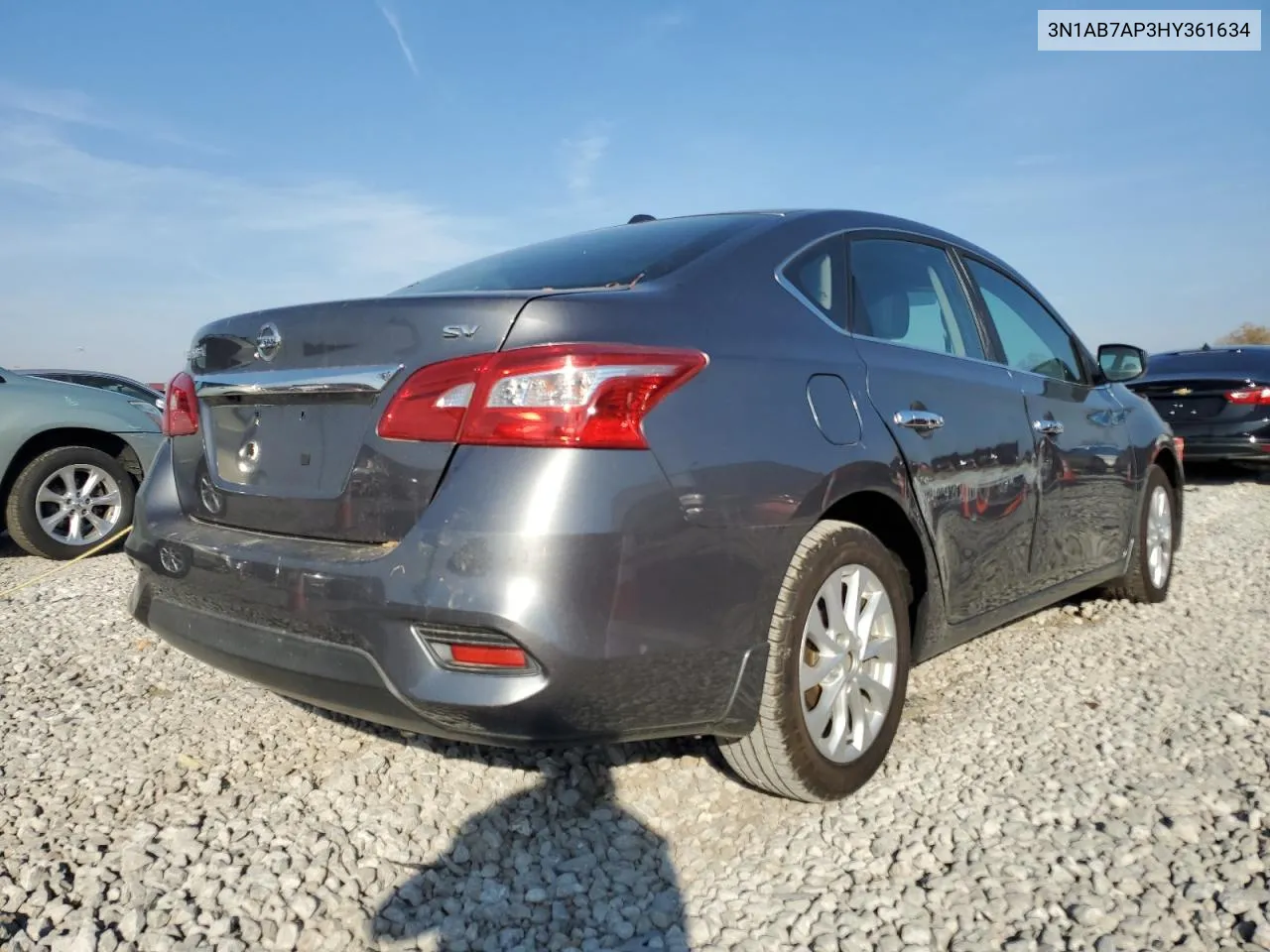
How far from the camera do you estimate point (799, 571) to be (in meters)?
2.21

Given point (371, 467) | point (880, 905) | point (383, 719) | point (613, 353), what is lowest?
point (880, 905)

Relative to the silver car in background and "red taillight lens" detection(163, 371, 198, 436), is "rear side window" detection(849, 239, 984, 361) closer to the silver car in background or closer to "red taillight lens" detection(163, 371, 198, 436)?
"red taillight lens" detection(163, 371, 198, 436)

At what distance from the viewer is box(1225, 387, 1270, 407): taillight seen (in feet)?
28.1

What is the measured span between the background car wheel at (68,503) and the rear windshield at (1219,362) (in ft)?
27.6

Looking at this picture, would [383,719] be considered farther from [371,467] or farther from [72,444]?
[72,444]

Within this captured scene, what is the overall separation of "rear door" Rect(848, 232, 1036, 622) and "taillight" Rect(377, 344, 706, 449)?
0.85 metres

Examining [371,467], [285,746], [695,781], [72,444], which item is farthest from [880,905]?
[72,444]

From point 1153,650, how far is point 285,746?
123 inches

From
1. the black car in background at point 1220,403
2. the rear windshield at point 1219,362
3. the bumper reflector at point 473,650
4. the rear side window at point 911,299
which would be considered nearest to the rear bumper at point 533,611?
the bumper reflector at point 473,650

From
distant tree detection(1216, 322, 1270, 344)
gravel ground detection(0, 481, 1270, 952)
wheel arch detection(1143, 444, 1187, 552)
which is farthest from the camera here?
distant tree detection(1216, 322, 1270, 344)

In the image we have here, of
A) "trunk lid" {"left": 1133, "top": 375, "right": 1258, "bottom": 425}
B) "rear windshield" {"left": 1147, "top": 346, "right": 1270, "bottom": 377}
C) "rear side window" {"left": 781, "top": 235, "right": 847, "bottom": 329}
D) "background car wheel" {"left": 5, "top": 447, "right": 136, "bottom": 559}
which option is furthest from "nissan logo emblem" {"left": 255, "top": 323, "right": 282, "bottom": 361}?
"trunk lid" {"left": 1133, "top": 375, "right": 1258, "bottom": 425}

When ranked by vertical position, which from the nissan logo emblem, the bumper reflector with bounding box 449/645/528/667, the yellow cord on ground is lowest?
the yellow cord on ground

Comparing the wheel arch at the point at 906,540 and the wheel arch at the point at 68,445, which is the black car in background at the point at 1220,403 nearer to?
→ the wheel arch at the point at 906,540

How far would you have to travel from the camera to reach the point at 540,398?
73.9 inches
